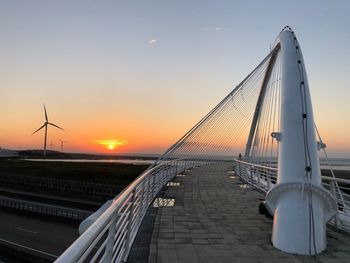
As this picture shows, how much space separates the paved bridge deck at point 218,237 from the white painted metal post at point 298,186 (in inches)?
11.3

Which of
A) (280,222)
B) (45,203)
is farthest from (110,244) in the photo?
(45,203)

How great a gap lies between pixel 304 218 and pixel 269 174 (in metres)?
7.21

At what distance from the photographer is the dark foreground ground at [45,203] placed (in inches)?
1251

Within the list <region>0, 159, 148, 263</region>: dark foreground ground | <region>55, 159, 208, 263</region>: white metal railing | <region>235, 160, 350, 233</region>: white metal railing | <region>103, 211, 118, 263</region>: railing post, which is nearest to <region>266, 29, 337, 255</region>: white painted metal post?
<region>235, 160, 350, 233</region>: white metal railing

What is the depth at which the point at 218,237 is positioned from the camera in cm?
650

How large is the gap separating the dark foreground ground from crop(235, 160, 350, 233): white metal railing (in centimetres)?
1981

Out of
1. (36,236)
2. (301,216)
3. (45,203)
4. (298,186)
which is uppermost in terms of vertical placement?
(298,186)

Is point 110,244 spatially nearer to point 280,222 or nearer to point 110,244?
point 110,244

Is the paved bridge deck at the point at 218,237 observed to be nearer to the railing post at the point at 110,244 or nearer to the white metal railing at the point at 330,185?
the white metal railing at the point at 330,185

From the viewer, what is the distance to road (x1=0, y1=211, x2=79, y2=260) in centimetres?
3181

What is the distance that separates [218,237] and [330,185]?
2973mm

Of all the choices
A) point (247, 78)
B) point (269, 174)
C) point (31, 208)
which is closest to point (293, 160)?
point (269, 174)

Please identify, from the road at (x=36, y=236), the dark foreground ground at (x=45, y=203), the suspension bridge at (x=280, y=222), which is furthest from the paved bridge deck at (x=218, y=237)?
the road at (x=36, y=236)

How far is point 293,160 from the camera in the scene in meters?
6.16
